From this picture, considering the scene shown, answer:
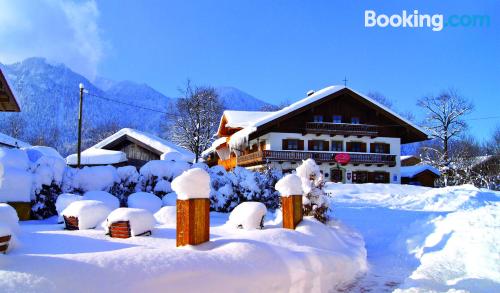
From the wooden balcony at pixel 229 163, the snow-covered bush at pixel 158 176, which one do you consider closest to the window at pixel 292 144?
the wooden balcony at pixel 229 163

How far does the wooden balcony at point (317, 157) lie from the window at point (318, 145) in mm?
1200

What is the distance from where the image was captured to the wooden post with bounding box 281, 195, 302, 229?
903 cm

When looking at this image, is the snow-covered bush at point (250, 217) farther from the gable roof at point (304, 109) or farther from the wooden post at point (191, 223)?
the gable roof at point (304, 109)

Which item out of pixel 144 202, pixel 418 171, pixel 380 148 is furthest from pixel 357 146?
pixel 144 202

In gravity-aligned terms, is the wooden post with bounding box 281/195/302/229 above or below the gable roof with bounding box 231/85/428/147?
below

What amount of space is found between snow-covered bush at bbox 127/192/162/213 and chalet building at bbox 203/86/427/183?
19332 mm

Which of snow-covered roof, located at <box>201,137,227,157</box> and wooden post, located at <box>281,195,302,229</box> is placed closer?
wooden post, located at <box>281,195,302,229</box>

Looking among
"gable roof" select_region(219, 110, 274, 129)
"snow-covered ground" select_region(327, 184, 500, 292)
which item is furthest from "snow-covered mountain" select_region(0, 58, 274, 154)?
"snow-covered ground" select_region(327, 184, 500, 292)

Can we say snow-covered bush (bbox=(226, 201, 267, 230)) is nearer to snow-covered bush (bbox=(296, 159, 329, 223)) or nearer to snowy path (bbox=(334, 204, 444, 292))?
snow-covered bush (bbox=(296, 159, 329, 223))

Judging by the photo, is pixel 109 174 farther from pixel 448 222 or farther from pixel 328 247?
pixel 448 222

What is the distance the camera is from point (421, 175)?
40562 mm

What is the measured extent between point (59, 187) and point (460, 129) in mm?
38340

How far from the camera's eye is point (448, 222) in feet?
37.0

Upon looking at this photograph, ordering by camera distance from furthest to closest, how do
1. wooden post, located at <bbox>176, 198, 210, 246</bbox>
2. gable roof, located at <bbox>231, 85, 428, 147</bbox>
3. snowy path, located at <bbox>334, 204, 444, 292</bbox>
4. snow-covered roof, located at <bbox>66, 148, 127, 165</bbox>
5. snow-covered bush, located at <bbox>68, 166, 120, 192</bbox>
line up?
gable roof, located at <bbox>231, 85, 428, 147</bbox> → snow-covered roof, located at <bbox>66, 148, 127, 165</bbox> → snow-covered bush, located at <bbox>68, 166, 120, 192</bbox> → snowy path, located at <bbox>334, 204, 444, 292</bbox> → wooden post, located at <bbox>176, 198, 210, 246</bbox>
